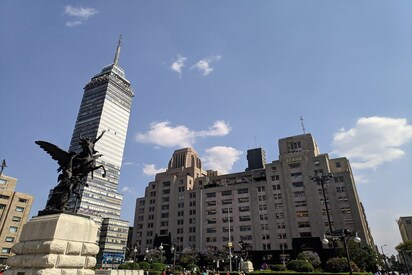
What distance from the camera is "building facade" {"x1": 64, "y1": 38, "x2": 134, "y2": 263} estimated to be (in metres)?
114

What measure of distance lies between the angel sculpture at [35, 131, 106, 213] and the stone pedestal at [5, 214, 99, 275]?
34.5 inches

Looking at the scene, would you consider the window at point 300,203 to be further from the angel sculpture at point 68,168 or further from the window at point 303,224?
the angel sculpture at point 68,168

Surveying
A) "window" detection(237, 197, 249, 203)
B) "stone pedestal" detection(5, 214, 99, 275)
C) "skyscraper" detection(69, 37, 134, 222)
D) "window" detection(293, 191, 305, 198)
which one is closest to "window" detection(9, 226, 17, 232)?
"skyscraper" detection(69, 37, 134, 222)

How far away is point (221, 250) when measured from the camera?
6581 centimetres

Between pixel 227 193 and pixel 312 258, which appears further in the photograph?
pixel 227 193

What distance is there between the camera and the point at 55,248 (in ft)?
26.4

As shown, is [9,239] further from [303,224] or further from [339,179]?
[339,179]

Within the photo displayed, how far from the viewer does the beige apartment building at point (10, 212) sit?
176ft

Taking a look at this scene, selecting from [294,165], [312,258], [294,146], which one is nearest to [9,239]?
[312,258]

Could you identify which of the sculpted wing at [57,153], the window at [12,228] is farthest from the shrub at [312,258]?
the window at [12,228]

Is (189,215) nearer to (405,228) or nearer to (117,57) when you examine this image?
(405,228)

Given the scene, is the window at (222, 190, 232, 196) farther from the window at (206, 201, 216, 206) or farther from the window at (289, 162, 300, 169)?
the window at (289, 162, 300, 169)

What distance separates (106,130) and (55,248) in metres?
116

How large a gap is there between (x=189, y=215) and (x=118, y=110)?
90.2 metres
